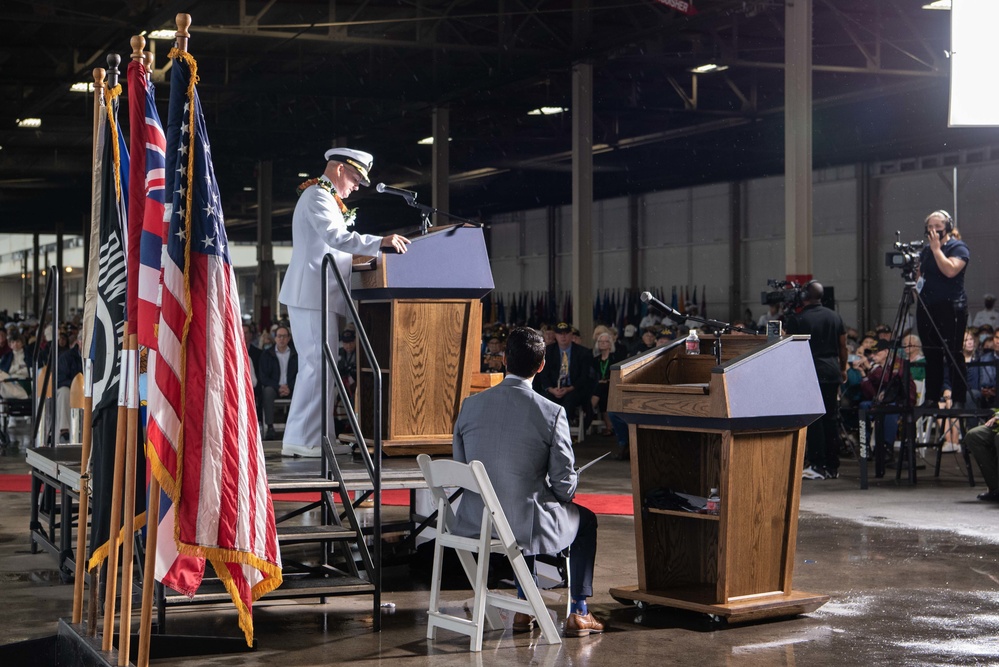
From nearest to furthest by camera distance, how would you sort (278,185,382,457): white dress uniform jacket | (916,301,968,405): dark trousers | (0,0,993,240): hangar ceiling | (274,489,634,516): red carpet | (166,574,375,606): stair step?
(166,574,375,606): stair step < (278,185,382,457): white dress uniform jacket < (274,489,634,516): red carpet < (916,301,968,405): dark trousers < (0,0,993,240): hangar ceiling

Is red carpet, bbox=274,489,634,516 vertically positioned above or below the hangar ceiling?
below

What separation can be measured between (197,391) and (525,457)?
5.03 feet

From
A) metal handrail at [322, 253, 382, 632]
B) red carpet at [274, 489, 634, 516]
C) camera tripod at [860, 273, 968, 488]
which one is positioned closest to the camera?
metal handrail at [322, 253, 382, 632]

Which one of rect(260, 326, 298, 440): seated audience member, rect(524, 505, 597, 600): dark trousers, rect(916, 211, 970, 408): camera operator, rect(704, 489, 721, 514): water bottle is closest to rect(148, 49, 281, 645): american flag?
rect(524, 505, 597, 600): dark trousers

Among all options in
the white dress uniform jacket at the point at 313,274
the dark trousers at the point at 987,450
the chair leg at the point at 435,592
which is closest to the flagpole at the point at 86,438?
the chair leg at the point at 435,592

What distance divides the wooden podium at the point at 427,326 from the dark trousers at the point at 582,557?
158cm

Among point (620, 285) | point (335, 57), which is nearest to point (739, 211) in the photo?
point (620, 285)

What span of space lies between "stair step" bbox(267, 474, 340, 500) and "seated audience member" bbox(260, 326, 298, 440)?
823 cm

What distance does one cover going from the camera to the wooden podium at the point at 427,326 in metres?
6.38

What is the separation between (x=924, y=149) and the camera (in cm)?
1966

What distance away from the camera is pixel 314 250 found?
6465 mm

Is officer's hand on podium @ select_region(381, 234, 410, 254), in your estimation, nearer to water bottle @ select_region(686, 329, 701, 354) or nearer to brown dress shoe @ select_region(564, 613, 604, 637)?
water bottle @ select_region(686, 329, 701, 354)

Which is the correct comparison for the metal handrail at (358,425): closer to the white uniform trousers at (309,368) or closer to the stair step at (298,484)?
the stair step at (298,484)

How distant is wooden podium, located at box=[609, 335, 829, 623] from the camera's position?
525 cm
